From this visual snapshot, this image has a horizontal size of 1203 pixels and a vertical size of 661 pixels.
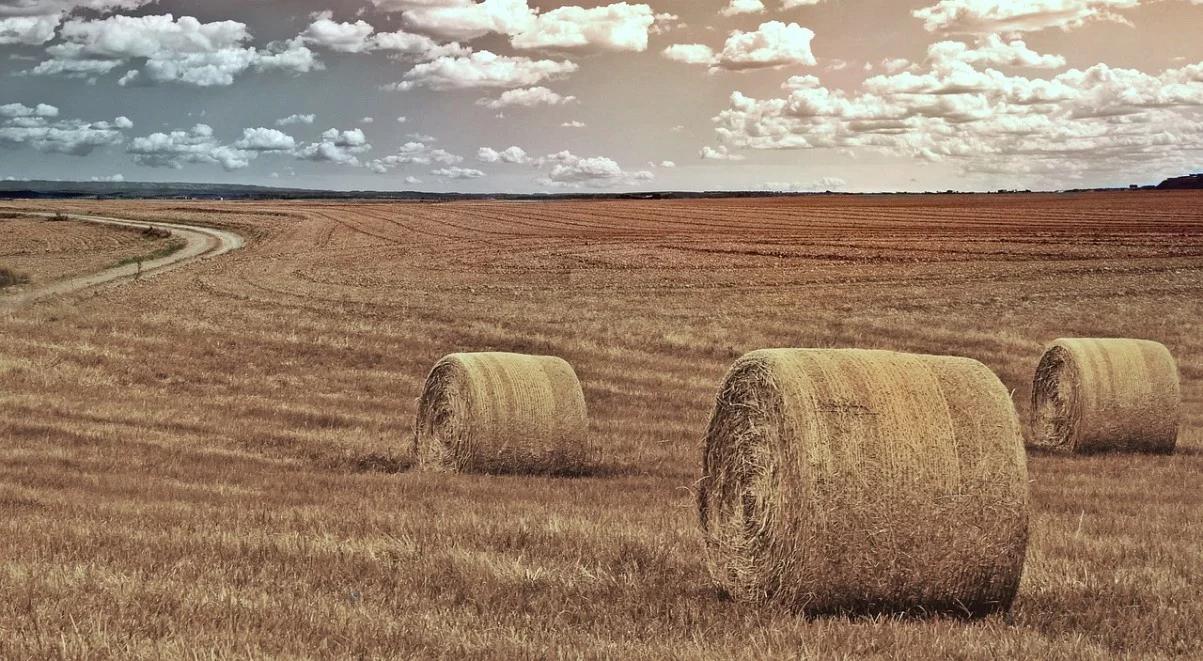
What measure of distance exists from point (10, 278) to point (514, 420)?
3154 cm

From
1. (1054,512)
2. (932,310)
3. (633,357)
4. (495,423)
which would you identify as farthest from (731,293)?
(1054,512)

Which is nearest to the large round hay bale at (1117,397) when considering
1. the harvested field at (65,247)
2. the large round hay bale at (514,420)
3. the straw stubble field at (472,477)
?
the straw stubble field at (472,477)

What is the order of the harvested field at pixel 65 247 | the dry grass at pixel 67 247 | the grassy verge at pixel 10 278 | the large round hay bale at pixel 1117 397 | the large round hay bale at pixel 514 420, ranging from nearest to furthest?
the large round hay bale at pixel 514 420
the large round hay bale at pixel 1117 397
the grassy verge at pixel 10 278
the harvested field at pixel 65 247
the dry grass at pixel 67 247

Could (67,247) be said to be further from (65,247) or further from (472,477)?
(472,477)

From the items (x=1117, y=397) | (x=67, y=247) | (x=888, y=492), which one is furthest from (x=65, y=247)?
(x=888, y=492)

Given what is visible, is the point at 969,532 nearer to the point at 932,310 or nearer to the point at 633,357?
the point at 633,357

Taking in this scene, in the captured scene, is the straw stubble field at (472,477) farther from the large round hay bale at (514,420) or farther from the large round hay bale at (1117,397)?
the large round hay bale at (1117,397)

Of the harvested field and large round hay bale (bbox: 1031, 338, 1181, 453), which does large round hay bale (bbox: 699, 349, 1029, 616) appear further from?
the harvested field

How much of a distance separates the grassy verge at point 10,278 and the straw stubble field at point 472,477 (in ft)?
13.4

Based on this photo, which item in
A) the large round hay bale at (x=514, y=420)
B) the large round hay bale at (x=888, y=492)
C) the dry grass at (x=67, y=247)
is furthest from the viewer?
the dry grass at (x=67, y=247)

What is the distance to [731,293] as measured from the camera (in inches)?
1294

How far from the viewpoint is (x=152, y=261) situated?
50312 mm

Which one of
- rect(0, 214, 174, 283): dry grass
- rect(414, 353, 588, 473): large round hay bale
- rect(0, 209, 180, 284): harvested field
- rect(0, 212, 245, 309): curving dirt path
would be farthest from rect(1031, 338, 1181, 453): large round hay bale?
rect(0, 214, 174, 283): dry grass

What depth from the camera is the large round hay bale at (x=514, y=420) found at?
13195 millimetres
